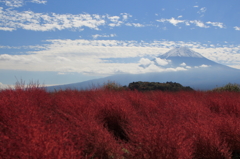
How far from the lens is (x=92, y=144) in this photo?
405cm

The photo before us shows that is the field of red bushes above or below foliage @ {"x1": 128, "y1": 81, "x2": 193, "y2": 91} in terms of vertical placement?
below

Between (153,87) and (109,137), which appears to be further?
(153,87)

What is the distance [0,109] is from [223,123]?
5388mm

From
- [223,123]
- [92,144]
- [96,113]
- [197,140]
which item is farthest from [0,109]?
[223,123]

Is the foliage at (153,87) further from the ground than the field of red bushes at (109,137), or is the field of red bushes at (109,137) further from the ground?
the foliage at (153,87)

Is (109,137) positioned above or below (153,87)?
below

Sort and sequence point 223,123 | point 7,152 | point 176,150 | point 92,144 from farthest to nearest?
Answer: point 223,123
point 92,144
point 176,150
point 7,152

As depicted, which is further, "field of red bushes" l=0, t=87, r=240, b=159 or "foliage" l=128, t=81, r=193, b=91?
"foliage" l=128, t=81, r=193, b=91

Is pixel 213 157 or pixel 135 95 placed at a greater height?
pixel 135 95

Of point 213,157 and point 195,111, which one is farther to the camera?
point 195,111

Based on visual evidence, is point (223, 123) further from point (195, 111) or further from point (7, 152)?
point (7, 152)

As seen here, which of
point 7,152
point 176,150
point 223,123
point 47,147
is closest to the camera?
point 47,147

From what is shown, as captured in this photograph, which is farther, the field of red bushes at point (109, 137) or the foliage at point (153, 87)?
the foliage at point (153, 87)

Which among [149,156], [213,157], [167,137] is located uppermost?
[167,137]
